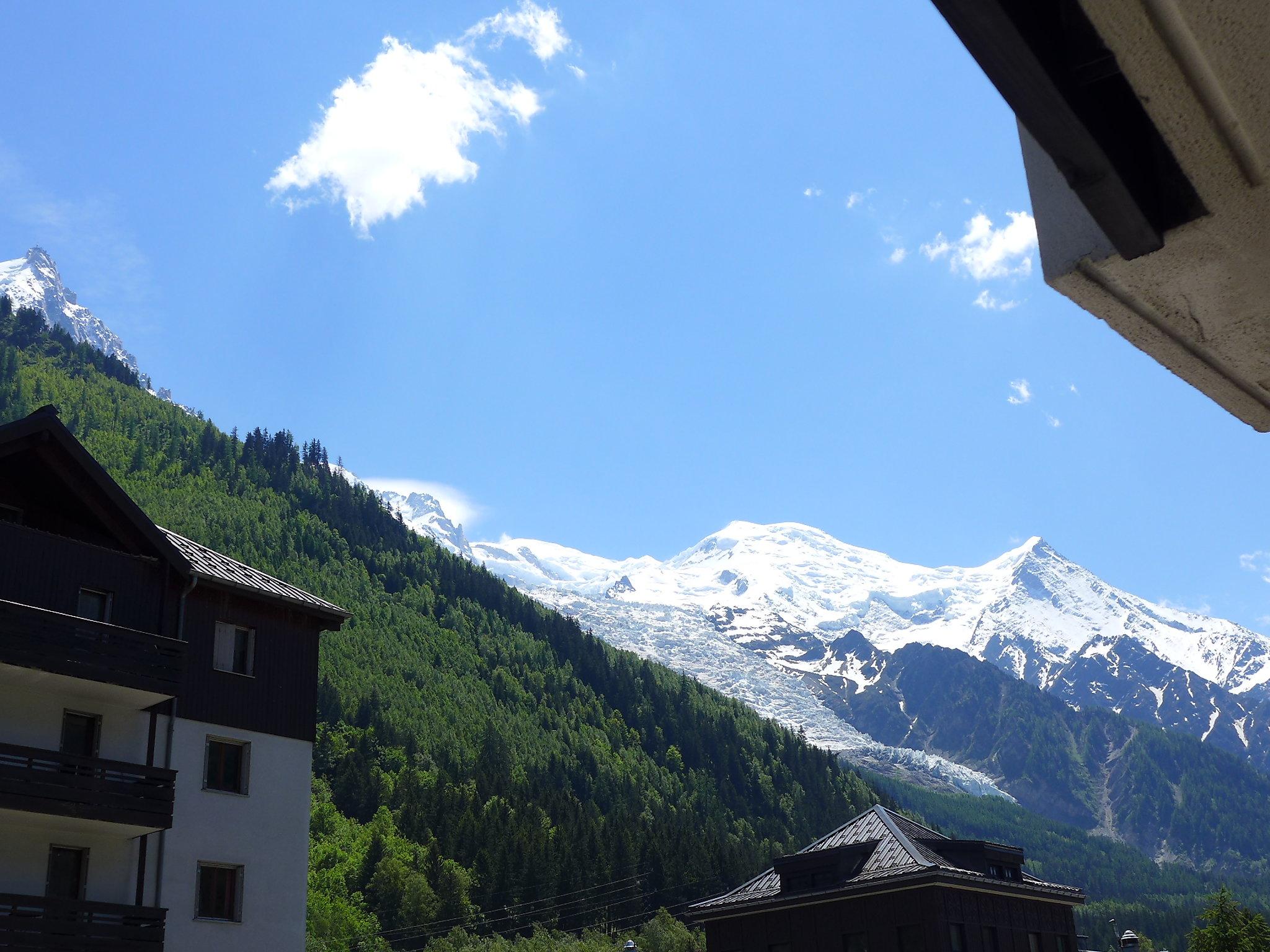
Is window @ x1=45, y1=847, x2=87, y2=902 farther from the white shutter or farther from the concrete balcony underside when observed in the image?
the white shutter

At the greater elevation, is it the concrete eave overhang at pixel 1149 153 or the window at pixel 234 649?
the window at pixel 234 649

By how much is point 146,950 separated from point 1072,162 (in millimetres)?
34161

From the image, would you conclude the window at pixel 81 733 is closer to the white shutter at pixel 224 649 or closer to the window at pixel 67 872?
the window at pixel 67 872

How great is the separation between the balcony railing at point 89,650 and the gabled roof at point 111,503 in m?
2.99

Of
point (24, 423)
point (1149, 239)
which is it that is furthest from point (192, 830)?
point (1149, 239)

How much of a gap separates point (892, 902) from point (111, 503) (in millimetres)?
38191

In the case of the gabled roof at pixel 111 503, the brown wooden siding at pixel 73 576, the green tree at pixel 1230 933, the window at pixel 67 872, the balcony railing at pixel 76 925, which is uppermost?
the gabled roof at pixel 111 503

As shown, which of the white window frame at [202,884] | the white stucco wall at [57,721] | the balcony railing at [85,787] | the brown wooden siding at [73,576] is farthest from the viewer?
the white window frame at [202,884]

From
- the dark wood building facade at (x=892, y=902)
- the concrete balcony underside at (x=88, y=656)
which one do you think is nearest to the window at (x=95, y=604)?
the concrete balcony underside at (x=88, y=656)

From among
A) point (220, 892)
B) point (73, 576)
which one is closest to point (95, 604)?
point (73, 576)

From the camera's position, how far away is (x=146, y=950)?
32.3m

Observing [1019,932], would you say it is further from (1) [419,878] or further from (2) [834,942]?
(1) [419,878]

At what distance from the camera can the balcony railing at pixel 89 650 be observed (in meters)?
31.9

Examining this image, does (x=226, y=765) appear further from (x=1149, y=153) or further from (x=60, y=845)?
(x=1149, y=153)
